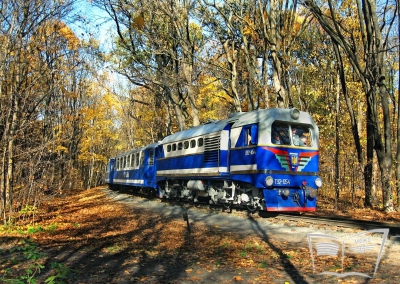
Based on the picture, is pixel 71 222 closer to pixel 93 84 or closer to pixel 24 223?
pixel 24 223

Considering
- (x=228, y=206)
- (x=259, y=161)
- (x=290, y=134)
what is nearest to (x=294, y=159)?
(x=290, y=134)

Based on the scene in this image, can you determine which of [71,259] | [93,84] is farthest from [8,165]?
[93,84]

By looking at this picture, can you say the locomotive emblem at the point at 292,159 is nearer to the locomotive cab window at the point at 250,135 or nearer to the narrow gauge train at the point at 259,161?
the narrow gauge train at the point at 259,161

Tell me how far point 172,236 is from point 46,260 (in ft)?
11.0

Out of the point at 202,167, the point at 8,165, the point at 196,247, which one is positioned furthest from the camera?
the point at 202,167

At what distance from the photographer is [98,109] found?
3578 cm

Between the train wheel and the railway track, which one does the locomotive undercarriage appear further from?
the railway track

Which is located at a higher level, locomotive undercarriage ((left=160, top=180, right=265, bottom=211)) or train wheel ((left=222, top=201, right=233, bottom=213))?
locomotive undercarriage ((left=160, top=180, right=265, bottom=211))

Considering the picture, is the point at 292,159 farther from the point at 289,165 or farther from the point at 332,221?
the point at 332,221

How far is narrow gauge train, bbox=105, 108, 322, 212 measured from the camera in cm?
1154

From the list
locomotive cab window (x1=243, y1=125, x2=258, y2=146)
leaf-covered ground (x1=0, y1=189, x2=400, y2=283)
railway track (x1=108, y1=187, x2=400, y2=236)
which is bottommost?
leaf-covered ground (x1=0, y1=189, x2=400, y2=283)

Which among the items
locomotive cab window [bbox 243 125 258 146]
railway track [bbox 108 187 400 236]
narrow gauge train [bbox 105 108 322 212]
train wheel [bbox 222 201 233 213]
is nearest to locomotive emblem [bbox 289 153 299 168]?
narrow gauge train [bbox 105 108 322 212]

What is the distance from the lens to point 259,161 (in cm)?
1156

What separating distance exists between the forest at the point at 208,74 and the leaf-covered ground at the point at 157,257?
3562 mm
